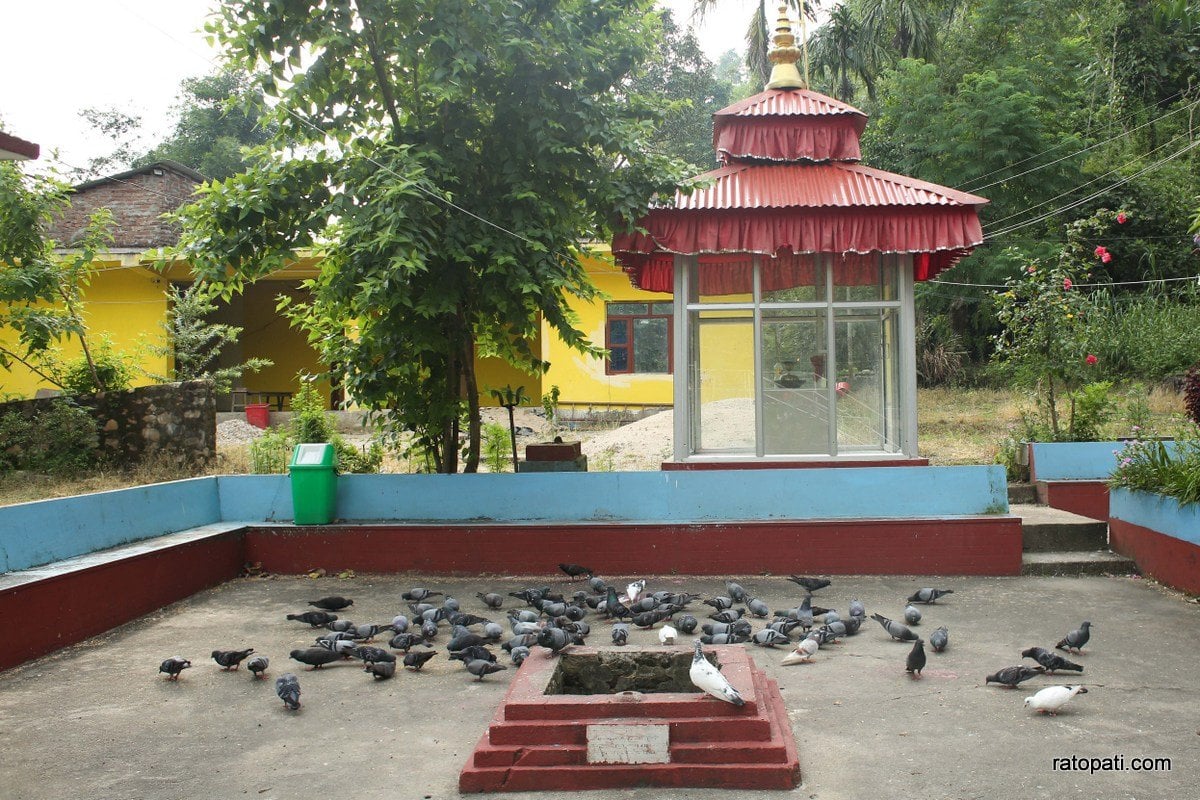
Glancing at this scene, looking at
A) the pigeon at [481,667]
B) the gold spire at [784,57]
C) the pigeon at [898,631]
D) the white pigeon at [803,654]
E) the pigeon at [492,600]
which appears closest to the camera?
the pigeon at [481,667]

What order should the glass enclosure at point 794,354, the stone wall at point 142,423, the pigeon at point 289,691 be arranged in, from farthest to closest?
1. the stone wall at point 142,423
2. the glass enclosure at point 794,354
3. the pigeon at point 289,691

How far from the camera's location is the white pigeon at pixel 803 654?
7016mm

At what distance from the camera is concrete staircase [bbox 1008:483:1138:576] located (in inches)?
390

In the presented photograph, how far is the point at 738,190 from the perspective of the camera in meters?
11.5

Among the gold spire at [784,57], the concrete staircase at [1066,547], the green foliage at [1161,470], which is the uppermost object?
the gold spire at [784,57]

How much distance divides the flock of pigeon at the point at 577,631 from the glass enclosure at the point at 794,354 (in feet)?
9.25

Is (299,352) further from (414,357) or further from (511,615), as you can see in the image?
(511,615)

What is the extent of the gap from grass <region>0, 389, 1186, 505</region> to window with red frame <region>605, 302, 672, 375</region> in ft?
7.81

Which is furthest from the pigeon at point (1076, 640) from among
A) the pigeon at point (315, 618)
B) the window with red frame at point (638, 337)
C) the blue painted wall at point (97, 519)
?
the window with red frame at point (638, 337)

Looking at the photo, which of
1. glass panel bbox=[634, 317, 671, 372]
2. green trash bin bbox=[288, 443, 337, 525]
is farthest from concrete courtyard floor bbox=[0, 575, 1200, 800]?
glass panel bbox=[634, 317, 671, 372]

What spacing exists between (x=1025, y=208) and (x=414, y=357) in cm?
1790

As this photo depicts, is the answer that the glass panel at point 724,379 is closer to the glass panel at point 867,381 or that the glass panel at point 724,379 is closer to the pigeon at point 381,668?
the glass panel at point 867,381

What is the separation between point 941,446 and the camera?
1505 centimetres

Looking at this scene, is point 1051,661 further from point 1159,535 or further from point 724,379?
point 724,379
